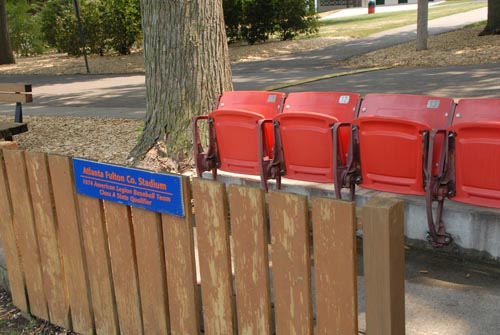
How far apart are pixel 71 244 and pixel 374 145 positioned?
226 cm

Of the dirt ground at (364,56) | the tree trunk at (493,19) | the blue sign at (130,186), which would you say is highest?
the tree trunk at (493,19)

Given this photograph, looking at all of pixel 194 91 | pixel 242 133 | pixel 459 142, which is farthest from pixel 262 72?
pixel 459 142

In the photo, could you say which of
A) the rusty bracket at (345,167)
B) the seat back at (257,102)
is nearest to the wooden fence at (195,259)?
the rusty bracket at (345,167)

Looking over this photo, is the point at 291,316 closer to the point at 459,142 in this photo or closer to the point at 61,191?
the point at 61,191

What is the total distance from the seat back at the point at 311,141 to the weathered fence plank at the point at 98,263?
200 cm

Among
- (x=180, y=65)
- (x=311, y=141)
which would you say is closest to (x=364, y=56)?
(x=180, y=65)

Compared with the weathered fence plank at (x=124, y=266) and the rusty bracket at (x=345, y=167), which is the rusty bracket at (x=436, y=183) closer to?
the rusty bracket at (x=345, y=167)

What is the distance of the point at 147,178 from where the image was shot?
321 cm

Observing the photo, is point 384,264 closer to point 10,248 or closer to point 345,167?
point 345,167

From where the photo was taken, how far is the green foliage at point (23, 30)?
3284cm

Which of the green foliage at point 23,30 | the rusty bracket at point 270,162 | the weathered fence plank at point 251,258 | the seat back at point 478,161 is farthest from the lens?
the green foliage at point 23,30

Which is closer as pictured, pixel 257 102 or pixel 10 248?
pixel 10 248

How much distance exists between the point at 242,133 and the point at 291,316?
2990mm

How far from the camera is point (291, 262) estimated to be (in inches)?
108
